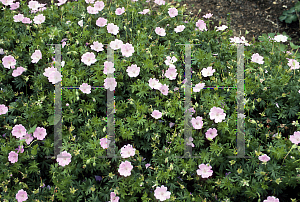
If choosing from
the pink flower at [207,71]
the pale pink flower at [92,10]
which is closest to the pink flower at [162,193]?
the pink flower at [207,71]

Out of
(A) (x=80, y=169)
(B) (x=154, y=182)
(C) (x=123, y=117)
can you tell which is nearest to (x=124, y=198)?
(B) (x=154, y=182)

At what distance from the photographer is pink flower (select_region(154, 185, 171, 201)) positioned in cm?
262

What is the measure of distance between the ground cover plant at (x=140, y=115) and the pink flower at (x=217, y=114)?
1 centimetres

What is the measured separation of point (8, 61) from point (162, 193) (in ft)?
8.28

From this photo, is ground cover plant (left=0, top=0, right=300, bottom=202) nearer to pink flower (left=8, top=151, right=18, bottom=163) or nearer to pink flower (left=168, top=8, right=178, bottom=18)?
pink flower (left=8, top=151, right=18, bottom=163)

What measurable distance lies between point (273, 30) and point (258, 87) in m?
3.05

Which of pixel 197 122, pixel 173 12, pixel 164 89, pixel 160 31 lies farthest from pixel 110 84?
pixel 173 12

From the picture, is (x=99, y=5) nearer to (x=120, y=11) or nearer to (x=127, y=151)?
(x=120, y=11)

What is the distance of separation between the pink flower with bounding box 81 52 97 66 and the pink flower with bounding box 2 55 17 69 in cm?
92

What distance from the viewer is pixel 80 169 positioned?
111 inches

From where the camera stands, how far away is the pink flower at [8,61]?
3.46 m

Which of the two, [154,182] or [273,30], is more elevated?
[273,30]

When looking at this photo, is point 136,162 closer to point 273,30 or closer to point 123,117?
point 123,117

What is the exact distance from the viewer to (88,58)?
337 cm
